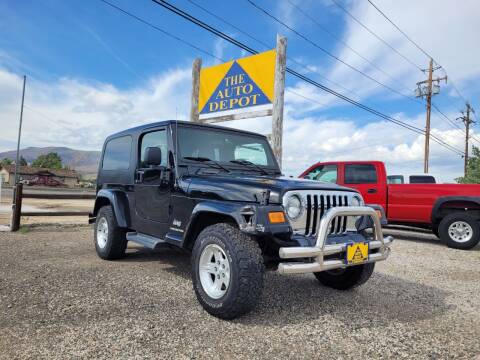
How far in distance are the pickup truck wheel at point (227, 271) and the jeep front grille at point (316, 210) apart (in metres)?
0.50

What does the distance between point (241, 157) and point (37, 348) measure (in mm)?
2926

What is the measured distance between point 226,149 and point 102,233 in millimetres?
2492

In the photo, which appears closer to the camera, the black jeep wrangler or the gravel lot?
the gravel lot

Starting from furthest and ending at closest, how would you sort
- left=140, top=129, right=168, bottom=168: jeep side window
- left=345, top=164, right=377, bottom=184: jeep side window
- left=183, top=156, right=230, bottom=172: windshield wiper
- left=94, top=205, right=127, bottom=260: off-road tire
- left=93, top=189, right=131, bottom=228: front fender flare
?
left=345, top=164, right=377, bottom=184: jeep side window, left=94, top=205, right=127, bottom=260: off-road tire, left=93, top=189, right=131, bottom=228: front fender flare, left=140, top=129, right=168, bottom=168: jeep side window, left=183, top=156, right=230, bottom=172: windshield wiper

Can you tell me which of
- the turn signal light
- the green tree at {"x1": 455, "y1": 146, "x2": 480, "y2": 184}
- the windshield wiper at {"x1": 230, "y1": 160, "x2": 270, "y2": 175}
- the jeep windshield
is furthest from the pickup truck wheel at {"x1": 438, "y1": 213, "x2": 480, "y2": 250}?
the green tree at {"x1": 455, "y1": 146, "x2": 480, "y2": 184}

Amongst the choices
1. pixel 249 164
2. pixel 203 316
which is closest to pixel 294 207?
pixel 203 316

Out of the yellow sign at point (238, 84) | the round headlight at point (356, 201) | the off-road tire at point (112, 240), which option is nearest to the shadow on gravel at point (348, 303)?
the round headlight at point (356, 201)

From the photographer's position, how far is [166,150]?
419cm

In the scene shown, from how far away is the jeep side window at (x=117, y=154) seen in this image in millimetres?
5062

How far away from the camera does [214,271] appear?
3268mm

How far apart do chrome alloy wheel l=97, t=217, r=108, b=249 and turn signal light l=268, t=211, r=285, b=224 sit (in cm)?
323

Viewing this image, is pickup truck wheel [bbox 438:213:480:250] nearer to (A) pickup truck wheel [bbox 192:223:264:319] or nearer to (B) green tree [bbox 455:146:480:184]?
(A) pickup truck wheel [bbox 192:223:264:319]

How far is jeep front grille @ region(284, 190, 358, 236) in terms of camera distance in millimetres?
3223

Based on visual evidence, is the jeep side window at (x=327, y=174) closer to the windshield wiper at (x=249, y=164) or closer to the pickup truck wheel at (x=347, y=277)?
the windshield wiper at (x=249, y=164)
